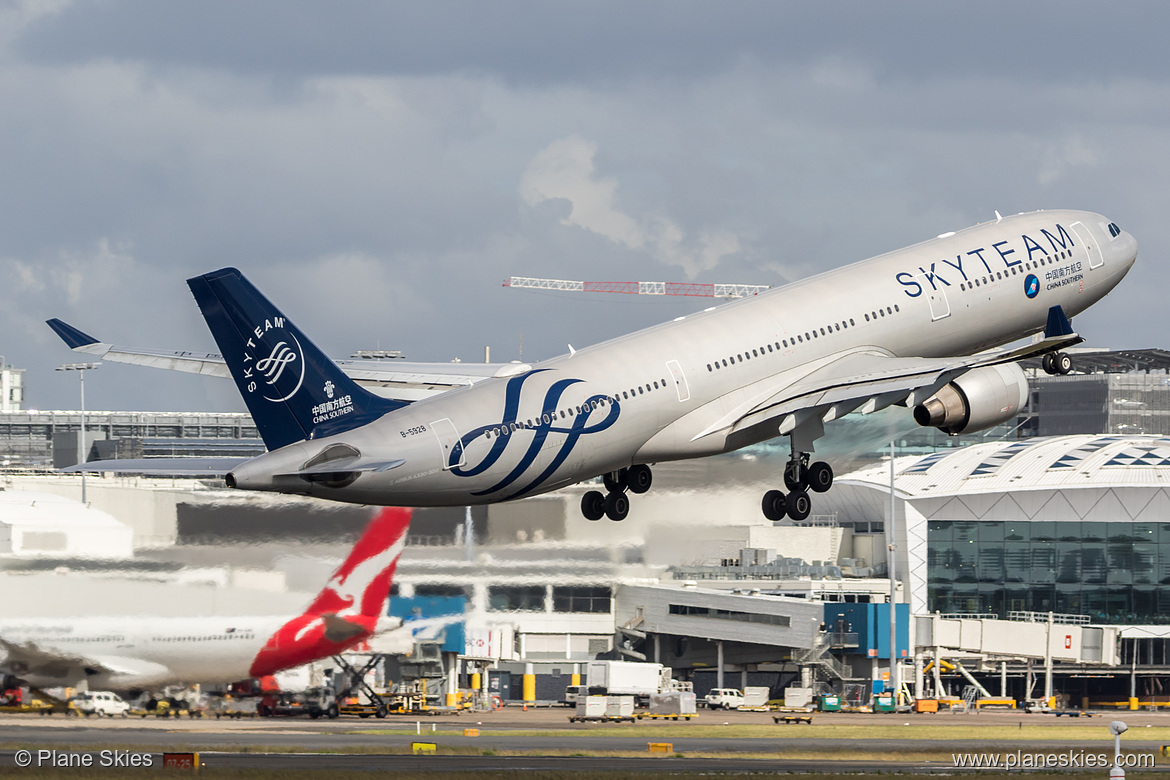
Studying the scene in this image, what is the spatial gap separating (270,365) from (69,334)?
8.85 m

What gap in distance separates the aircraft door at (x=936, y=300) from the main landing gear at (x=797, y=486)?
6311 millimetres

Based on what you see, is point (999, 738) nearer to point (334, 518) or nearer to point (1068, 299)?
point (1068, 299)

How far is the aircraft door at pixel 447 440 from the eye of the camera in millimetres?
40500

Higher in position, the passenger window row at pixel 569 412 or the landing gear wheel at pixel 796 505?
the passenger window row at pixel 569 412

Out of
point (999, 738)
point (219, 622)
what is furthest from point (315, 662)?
point (999, 738)

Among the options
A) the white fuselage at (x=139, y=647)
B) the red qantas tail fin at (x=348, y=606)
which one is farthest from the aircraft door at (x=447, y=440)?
the white fuselage at (x=139, y=647)

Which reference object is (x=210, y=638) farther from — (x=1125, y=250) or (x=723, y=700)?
(x=723, y=700)

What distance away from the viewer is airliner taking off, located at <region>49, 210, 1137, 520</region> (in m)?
39.8

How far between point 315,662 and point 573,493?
11.3m

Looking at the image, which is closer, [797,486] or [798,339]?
[797,486]

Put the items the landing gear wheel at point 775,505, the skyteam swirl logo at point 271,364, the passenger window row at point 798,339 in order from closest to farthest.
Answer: the skyteam swirl logo at point 271,364 < the passenger window row at point 798,339 < the landing gear wheel at point 775,505

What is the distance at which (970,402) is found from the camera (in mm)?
50156

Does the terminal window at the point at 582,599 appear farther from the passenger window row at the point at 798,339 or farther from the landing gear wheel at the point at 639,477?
the passenger window row at the point at 798,339

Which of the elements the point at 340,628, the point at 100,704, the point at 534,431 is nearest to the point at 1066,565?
the point at 340,628
